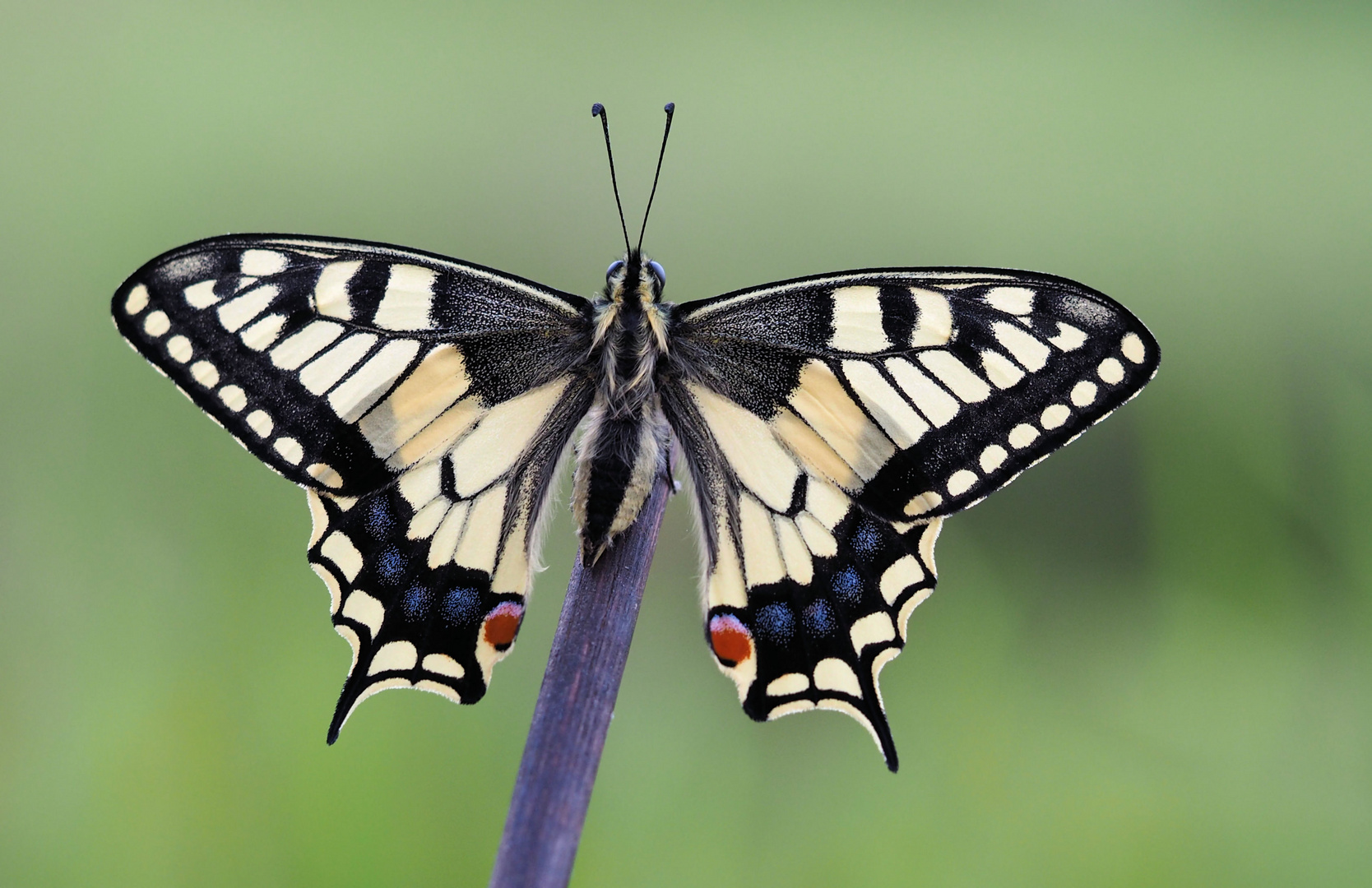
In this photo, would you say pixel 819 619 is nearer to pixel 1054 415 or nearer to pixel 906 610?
Answer: pixel 906 610

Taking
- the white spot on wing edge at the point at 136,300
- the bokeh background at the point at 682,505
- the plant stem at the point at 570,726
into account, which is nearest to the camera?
the plant stem at the point at 570,726

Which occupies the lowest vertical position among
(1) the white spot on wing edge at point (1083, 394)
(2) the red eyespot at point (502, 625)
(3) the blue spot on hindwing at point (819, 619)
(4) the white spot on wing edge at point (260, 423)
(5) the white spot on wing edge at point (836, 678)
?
(2) the red eyespot at point (502, 625)

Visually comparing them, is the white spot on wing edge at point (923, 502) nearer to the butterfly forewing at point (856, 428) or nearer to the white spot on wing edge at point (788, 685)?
the butterfly forewing at point (856, 428)

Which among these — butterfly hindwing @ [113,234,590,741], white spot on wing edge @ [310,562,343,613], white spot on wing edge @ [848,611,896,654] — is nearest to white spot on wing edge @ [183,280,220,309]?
butterfly hindwing @ [113,234,590,741]

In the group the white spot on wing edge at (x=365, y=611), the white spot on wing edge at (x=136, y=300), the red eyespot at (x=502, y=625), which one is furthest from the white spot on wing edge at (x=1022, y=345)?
the white spot on wing edge at (x=136, y=300)

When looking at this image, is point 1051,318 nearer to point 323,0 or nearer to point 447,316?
point 447,316

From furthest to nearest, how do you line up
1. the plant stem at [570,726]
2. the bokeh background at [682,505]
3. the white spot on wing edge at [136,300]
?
the bokeh background at [682,505] → the white spot on wing edge at [136,300] → the plant stem at [570,726]

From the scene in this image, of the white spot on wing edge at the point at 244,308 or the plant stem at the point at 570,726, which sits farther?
the white spot on wing edge at the point at 244,308
